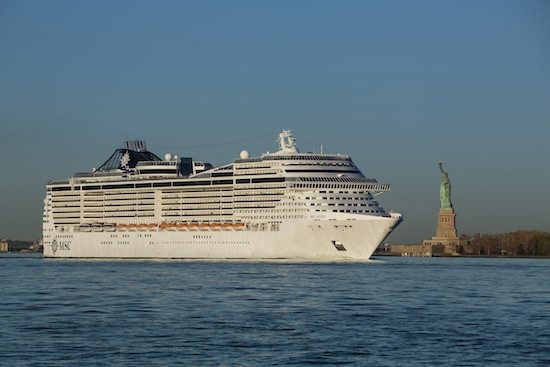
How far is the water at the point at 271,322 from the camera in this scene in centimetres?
3356

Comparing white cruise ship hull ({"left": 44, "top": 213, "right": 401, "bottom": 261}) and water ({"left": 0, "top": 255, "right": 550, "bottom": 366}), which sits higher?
white cruise ship hull ({"left": 44, "top": 213, "right": 401, "bottom": 261})

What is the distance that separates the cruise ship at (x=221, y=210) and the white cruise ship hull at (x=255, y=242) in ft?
0.28

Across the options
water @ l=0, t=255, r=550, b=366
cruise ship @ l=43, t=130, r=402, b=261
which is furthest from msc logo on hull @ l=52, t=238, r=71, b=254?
water @ l=0, t=255, r=550, b=366

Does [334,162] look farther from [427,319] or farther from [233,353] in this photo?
[233,353]

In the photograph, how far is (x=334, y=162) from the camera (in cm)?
10331

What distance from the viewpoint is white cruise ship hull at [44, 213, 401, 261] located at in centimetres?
9544

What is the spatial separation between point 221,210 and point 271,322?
214 ft

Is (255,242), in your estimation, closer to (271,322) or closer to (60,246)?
(60,246)

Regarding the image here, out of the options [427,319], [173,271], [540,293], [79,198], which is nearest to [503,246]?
[79,198]

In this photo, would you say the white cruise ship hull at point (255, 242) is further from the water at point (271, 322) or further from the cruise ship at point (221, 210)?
the water at point (271, 322)

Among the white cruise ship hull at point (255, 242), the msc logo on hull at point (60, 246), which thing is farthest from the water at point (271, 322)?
the msc logo on hull at point (60, 246)

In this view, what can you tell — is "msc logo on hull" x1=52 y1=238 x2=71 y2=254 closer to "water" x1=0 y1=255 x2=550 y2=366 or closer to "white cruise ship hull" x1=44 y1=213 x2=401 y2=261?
"white cruise ship hull" x1=44 y1=213 x2=401 y2=261

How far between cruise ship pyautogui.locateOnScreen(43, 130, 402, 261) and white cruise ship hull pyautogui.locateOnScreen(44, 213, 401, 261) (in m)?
0.09

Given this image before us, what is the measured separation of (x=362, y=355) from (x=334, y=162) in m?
69.9
